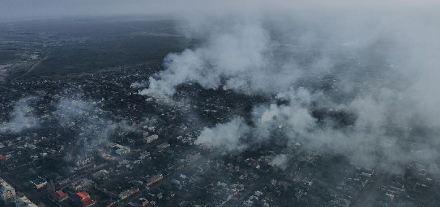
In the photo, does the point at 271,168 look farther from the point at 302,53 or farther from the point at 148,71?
the point at 302,53

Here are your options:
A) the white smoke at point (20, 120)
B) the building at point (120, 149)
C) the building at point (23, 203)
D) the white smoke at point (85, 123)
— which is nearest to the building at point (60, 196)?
the building at point (23, 203)

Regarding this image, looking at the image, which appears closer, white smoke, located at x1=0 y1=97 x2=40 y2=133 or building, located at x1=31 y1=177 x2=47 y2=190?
building, located at x1=31 y1=177 x2=47 y2=190

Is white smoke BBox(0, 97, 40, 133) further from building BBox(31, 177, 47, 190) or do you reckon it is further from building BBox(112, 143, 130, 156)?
building BBox(31, 177, 47, 190)

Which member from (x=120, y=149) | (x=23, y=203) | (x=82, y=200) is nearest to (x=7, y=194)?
(x=23, y=203)

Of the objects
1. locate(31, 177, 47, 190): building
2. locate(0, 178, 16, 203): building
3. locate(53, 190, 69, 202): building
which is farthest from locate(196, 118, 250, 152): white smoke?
locate(0, 178, 16, 203): building

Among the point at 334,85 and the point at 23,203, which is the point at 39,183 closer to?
the point at 23,203

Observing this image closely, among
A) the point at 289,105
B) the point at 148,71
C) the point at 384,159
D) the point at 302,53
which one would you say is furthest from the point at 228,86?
the point at 302,53

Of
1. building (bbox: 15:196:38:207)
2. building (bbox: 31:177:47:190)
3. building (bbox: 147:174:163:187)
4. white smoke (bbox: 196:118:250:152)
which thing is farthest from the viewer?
white smoke (bbox: 196:118:250:152)
